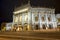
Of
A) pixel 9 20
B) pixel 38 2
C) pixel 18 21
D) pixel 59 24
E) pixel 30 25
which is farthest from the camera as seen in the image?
pixel 9 20

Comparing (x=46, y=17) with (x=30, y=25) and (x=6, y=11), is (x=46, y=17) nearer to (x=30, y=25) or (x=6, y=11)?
(x=30, y=25)

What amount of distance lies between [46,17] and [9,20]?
11446 millimetres

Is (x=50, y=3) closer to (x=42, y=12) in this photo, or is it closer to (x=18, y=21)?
(x=42, y=12)

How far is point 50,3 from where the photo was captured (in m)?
34.3

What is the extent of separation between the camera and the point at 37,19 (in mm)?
28609

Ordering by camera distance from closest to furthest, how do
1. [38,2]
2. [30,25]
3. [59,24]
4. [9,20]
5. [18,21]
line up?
1. [30,25]
2. [59,24]
3. [18,21]
4. [38,2]
5. [9,20]

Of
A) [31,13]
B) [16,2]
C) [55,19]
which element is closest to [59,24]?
[55,19]

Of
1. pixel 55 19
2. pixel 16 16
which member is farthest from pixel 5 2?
pixel 55 19

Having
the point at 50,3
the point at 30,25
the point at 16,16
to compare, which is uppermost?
the point at 50,3

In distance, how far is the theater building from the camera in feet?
92.5

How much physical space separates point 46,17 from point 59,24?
3281mm

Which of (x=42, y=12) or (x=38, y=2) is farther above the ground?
(x=38, y=2)

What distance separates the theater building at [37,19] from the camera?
92.5 feet

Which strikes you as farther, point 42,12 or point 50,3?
point 50,3
